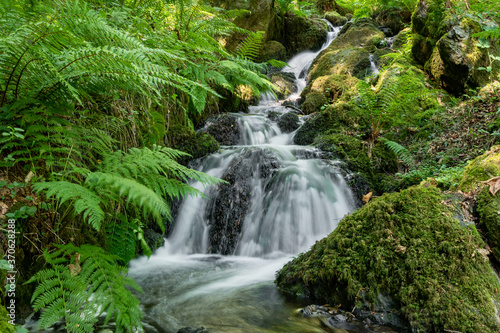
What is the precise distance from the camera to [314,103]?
895 centimetres

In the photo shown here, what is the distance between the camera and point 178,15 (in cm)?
515

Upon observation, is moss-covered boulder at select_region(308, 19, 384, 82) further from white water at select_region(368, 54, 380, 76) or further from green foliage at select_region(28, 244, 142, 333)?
green foliage at select_region(28, 244, 142, 333)

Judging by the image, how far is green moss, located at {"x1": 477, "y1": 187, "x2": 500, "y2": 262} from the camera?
2799 mm

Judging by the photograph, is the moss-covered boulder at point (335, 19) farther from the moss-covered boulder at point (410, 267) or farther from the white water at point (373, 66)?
the moss-covered boulder at point (410, 267)

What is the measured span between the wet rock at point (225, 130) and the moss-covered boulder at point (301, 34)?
9184 millimetres

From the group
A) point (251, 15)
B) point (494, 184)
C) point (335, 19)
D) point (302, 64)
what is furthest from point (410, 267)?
point (335, 19)

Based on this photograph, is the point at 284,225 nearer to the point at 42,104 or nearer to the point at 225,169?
the point at 225,169

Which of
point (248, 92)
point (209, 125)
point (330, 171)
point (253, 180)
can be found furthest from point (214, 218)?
point (248, 92)

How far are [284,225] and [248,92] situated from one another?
233 inches

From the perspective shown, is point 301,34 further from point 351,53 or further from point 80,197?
point 80,197

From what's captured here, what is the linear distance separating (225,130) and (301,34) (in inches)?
409

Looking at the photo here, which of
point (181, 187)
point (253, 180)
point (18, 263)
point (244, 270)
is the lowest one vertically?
point (244, 270)

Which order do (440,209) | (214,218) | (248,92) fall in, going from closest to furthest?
(440,209), (214,218), (248,92)

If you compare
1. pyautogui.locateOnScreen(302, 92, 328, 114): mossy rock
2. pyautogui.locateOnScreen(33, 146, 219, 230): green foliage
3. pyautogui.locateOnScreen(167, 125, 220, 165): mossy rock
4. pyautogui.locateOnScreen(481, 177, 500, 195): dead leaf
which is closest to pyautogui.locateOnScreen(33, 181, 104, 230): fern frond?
pyautogui.locateOnScreen(33, 146, 219, 230): green foliage
